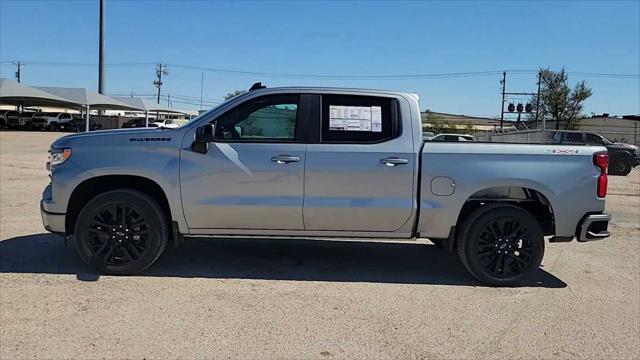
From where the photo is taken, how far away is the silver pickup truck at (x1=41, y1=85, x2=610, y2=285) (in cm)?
556

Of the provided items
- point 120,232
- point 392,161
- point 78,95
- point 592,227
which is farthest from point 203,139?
point 78,95

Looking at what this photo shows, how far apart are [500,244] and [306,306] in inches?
85.9

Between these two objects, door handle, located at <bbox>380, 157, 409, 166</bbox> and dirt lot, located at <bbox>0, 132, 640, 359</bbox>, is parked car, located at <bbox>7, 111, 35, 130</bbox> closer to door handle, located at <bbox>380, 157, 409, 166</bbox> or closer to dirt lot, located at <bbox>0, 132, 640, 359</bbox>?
dirt lot, located at <bbox>0, 132, 640, 359</bbox>

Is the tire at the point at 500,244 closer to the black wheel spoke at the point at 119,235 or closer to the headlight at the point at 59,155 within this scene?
the black wheel spoke at the point at 119,235

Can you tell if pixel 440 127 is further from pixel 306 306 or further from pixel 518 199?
pixel 306 306

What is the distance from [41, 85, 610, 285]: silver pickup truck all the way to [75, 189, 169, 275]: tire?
0.03ft

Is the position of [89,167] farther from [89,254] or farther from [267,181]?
[267,181]

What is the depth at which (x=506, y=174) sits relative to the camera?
18.4 ft

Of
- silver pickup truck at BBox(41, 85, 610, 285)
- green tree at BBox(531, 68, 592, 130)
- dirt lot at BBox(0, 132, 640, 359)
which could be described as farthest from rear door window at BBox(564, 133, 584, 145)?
green tree at BBox(531, 68, 592, 130)

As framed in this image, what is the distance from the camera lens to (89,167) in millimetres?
5543

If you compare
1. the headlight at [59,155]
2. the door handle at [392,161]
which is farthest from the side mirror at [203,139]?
the door handle at [392,161]

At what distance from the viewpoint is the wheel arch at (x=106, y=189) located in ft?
18.7

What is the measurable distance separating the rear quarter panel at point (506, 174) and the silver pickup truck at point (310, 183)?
10mm

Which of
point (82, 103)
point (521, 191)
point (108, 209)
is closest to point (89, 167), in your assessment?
point (108, 209)
